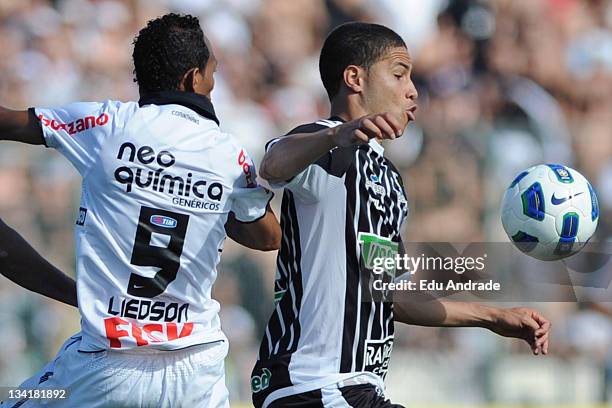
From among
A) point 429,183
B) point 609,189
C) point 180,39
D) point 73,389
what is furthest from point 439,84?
point 73,389

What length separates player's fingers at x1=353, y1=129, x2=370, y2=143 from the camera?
12.0 ft

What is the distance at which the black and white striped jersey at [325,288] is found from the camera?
4.27 metres

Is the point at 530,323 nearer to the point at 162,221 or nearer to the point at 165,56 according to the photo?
the point at 162,221

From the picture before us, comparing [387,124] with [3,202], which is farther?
[3,202]

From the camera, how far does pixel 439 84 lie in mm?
9445

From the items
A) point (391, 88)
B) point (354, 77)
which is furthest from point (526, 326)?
point (354, 77)

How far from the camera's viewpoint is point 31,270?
4.78 metres

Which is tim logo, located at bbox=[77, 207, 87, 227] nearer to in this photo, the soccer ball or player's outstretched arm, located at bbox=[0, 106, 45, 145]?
player's outstretched arm, located at bbox=[0, 106, 45, 145]

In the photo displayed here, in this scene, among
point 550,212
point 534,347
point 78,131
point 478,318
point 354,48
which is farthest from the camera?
point 550,212

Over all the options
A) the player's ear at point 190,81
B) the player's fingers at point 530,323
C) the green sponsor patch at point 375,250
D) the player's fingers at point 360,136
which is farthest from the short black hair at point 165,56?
the player's fingers at point 530,323

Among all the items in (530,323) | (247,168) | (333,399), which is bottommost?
(333,399)

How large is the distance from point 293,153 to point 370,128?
1.38ft

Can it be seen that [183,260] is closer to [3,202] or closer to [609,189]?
[3,202]

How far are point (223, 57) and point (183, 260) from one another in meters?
5.39
